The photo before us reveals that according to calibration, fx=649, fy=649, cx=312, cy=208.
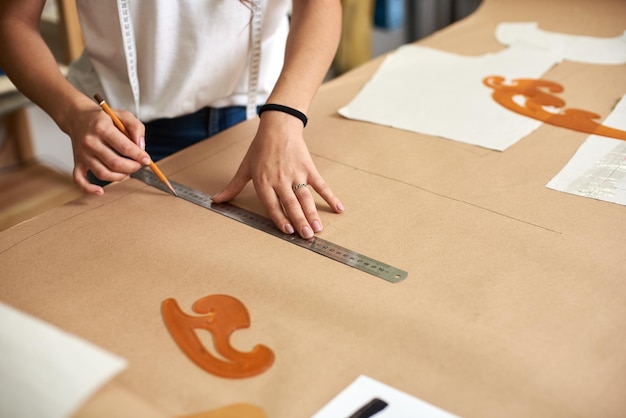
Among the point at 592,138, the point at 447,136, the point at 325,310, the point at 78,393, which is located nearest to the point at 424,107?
the point at 447,136

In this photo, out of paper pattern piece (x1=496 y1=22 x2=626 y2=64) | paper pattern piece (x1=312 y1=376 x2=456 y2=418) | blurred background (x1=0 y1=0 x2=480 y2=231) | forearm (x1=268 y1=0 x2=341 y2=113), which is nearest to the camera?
paper pattern piece (x1=312 y1=376 x2=456 y2=418)

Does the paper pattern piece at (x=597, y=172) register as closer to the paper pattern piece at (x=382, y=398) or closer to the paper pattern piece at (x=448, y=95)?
the paper pattern piece at (x=448, y=95)

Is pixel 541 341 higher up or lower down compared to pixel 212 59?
lower down

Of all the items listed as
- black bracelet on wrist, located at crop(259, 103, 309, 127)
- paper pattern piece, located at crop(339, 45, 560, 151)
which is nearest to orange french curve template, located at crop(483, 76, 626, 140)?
paper pattern piece, located at crop(339, 45, 560, 151)

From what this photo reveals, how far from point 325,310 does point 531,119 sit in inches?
30.6

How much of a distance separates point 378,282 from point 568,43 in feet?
4.06

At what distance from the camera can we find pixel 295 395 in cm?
72

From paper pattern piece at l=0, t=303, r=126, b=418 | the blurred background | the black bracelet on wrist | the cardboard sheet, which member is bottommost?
the blurred background

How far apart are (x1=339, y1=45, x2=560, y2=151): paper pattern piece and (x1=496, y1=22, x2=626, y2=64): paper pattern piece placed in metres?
0.05

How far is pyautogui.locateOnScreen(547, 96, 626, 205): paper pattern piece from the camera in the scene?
1.12 meters

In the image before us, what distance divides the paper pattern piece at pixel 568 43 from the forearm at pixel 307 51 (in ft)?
2.48

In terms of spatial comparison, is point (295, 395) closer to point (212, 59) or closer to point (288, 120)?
point (288, 120)

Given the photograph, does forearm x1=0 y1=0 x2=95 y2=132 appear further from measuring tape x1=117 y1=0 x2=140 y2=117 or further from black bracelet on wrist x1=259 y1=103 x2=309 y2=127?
black bracelet on wrist x1=259 y1=103 x2=309 y2=127

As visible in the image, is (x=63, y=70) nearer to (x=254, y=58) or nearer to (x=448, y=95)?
(x=254, y=58)
